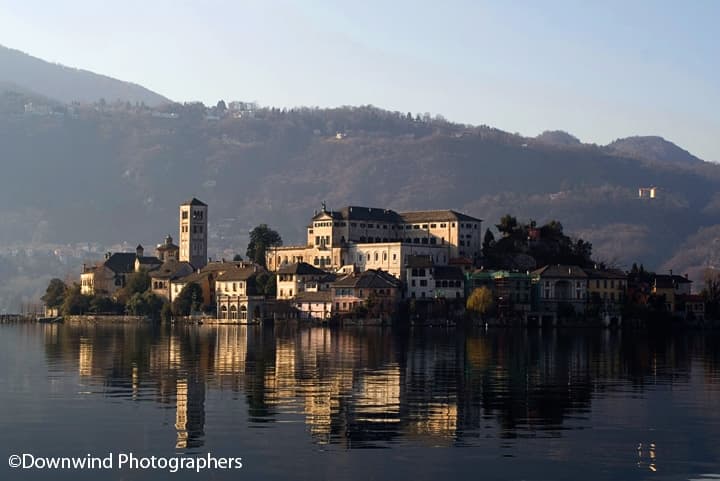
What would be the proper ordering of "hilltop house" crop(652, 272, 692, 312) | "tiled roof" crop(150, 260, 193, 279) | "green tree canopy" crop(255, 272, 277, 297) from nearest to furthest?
"hilltop house" crop(652, 272, 692, 312), "green tree canopy" crop(255, 272, 277, 297), "tiled roof" crop(150, 260, 193, 279)

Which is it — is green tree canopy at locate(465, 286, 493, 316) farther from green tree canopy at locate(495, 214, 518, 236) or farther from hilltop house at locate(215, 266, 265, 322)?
hilltop house at locate(215, 266, 265, 322)

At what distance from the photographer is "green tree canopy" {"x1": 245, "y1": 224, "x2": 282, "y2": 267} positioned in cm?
17325

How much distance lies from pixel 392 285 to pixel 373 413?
9696 centimetres

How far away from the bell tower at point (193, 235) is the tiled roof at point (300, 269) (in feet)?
97.5

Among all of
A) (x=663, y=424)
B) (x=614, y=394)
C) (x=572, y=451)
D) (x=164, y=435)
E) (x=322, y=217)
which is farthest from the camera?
(x=322, y=217)

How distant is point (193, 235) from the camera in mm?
183500

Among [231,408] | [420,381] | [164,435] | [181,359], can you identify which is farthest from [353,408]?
[181,359]

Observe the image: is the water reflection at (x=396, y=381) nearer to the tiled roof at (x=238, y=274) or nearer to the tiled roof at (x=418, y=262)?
the tiled roof at (x=418, y=262)

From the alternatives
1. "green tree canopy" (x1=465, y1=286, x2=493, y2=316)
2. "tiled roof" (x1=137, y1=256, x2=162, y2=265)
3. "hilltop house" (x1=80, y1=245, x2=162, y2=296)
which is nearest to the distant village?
"green tree canopy" (x1=465, y1=286, x2=493, y2=316)

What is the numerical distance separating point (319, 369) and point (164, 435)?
25518 mm

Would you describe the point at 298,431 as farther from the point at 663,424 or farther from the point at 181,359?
the point at 181,359

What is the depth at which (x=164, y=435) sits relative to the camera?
41.0m

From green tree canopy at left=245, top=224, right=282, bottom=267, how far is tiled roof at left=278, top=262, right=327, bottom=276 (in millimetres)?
18039

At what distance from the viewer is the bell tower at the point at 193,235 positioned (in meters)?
182
